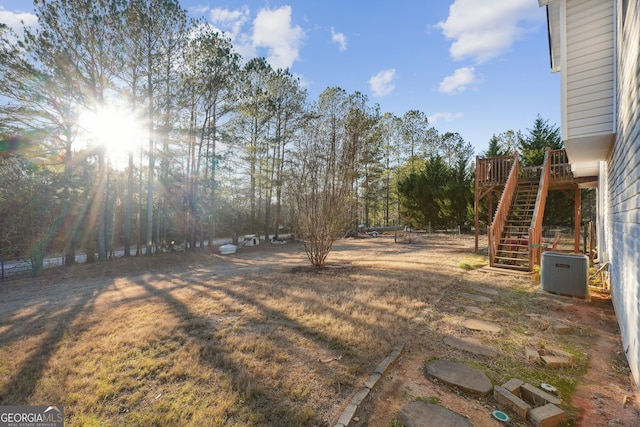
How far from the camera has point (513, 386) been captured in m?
2.30

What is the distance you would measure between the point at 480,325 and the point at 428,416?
2216 mm

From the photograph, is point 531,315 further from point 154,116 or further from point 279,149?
point 279,149

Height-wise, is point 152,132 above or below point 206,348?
above

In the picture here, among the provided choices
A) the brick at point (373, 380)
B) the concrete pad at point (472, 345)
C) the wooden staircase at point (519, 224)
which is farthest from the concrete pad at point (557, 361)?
the wooden staircase at point (519, 224)

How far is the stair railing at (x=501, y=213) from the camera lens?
285 inches

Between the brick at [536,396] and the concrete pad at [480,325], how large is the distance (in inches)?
52.3

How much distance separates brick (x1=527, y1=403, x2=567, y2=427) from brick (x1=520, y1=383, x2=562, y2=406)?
0.10 m

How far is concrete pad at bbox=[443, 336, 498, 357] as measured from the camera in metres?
2.97

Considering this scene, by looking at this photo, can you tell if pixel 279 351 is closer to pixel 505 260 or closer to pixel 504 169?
pixel 505 260

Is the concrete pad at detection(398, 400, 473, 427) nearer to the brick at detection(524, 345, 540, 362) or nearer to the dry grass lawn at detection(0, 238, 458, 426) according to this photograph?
the dry grass lawn at detection(0, 238, 458, 426)

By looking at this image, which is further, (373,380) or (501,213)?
(501,213)

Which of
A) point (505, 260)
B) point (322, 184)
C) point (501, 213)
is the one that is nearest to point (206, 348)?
point (322, 184)

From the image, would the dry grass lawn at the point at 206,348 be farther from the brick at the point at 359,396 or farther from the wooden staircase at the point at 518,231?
the wooden staircase at the point at 518,231

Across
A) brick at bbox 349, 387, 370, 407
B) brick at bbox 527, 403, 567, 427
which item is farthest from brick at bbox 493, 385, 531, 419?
brick at bbox 349, 387, 370, 407
